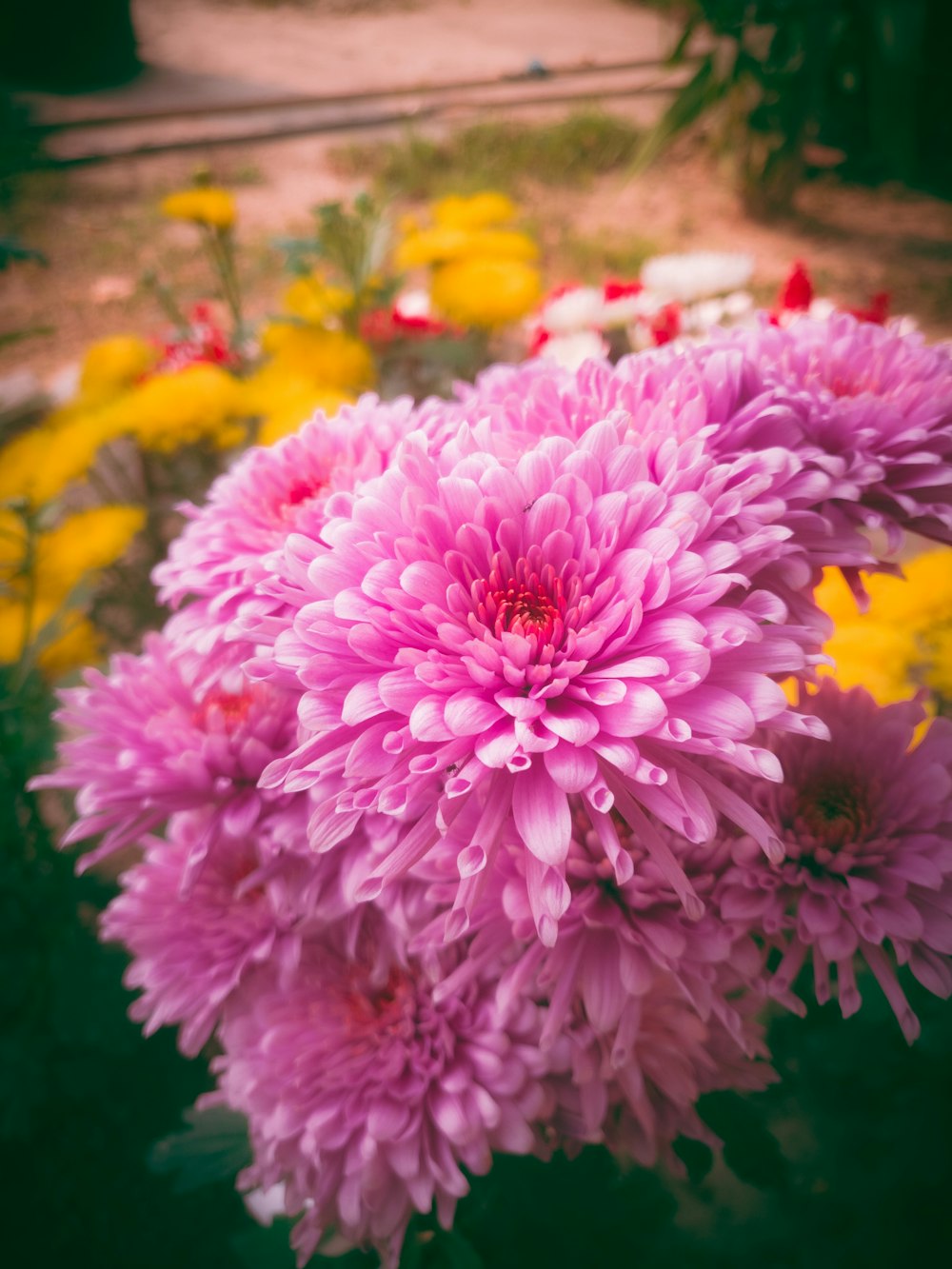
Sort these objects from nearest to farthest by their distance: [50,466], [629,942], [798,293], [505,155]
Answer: [629,942] → [798,293] → [50,466] → [505,155]

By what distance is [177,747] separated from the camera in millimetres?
522

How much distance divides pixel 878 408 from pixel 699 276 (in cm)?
65

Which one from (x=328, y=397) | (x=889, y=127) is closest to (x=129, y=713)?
(x=328, y=397)

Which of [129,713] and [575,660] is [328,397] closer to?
[129,713]

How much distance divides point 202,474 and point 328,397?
45 cm

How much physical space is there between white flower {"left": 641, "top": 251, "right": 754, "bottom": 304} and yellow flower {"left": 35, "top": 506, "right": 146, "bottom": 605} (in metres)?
0.78

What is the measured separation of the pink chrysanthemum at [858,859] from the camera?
0.42m

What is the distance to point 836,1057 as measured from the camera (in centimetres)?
70

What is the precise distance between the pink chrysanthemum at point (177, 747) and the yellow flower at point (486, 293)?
2.47 feet

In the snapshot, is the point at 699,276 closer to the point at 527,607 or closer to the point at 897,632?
the point at 897,632

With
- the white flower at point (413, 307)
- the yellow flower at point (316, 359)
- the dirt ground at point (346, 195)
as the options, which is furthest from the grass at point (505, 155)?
the yellow flower at point (316, 359)

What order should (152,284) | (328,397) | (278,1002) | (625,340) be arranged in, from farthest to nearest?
(152,284), (625,340), (328,397), (278,1002)

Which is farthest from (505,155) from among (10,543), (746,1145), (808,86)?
(746,1145)

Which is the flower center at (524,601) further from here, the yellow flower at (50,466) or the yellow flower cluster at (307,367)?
the yellow flower at (50,466)
